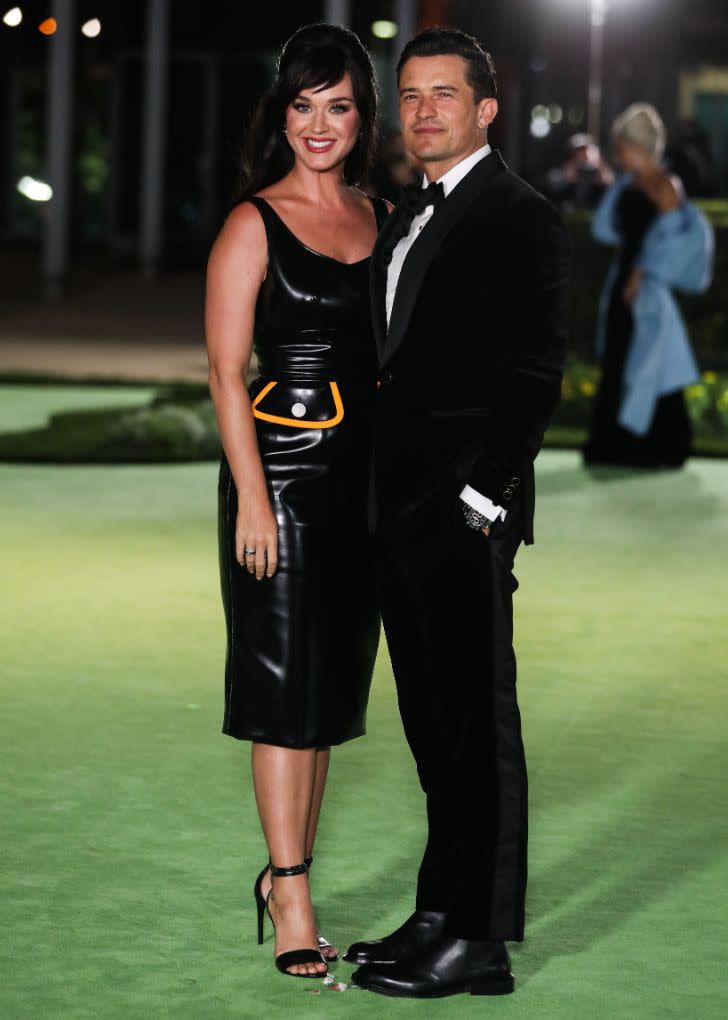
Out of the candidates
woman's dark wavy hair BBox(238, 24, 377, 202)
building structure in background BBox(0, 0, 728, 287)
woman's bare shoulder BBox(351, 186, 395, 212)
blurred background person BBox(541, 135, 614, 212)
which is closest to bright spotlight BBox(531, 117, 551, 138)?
building structure in background BBox(0, 0, 728, 287)

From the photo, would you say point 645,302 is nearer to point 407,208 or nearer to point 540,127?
point 407,208

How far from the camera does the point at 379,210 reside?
4.50 meters

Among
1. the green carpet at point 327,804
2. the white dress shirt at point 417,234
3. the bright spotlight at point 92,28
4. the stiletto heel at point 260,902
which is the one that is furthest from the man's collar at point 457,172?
the bright spotlight at point 92,28

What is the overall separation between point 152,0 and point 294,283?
21589 mm

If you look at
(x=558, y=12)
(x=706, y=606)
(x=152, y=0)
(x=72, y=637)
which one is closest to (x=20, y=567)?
(x=72, y=637)

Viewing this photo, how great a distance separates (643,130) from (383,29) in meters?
17.8

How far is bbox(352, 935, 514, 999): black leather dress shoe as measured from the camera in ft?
13.5

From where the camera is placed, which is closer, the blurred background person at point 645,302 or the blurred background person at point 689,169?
the blurred background person at point 645,302

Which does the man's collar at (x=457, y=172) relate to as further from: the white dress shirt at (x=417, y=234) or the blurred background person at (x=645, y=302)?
the blurred background person at (x=645, y=302)

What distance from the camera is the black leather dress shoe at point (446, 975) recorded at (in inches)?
162

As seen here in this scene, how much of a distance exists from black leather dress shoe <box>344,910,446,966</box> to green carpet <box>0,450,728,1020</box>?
121 mm

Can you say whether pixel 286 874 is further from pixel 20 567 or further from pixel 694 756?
pixel 20 567

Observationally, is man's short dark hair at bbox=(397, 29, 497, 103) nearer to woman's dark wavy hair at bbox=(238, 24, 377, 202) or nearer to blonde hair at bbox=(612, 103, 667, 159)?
woman's dark wavy hair at bbox=(238, 24, 377, 202)

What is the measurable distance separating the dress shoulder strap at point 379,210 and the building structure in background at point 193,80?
2070 centimetres
